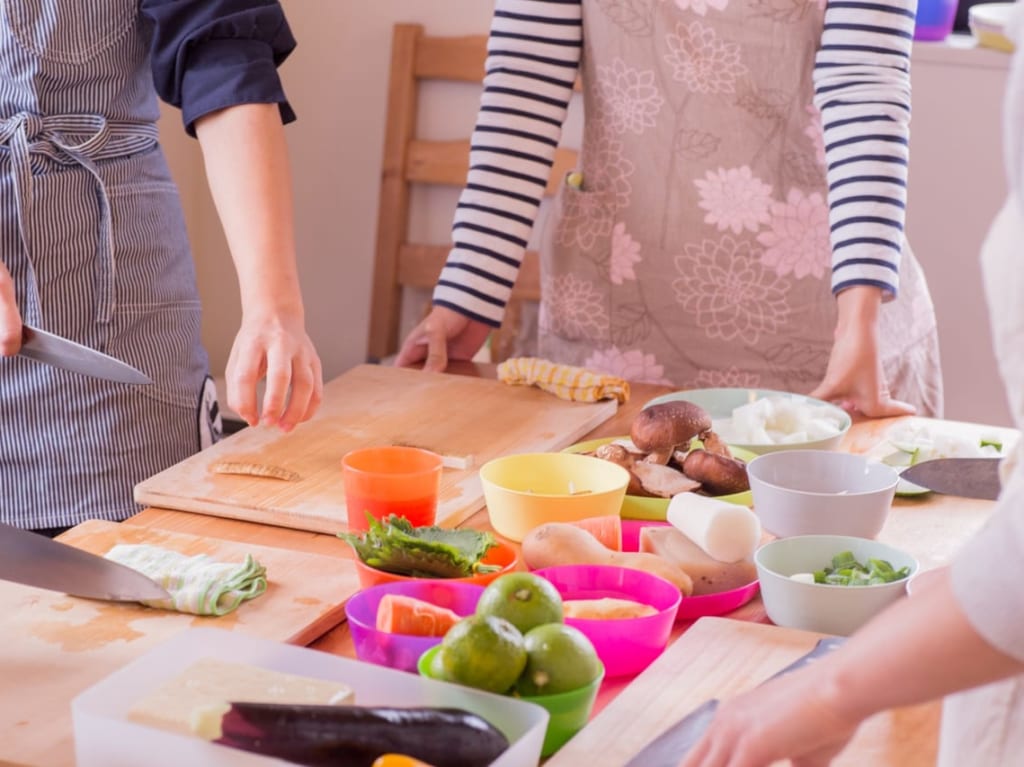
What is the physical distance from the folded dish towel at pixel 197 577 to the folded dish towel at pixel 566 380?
63 centimetres

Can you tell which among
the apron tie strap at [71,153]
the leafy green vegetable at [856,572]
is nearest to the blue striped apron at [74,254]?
the apron tie strap at [71,153]

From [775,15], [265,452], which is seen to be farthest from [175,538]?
[775,15]

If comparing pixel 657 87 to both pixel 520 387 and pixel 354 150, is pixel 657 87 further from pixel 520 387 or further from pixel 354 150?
pixel 354 150

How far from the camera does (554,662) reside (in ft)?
2.88

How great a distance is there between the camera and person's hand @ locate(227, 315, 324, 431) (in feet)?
4.11

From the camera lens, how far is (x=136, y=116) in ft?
5.15

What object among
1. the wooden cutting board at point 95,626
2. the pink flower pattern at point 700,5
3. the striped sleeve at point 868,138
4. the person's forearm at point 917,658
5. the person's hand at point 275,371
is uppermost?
the pink flower pattern at point 700,5

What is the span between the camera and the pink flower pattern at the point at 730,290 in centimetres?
187

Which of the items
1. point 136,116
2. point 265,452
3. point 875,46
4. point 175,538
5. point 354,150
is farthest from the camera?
point 354,150

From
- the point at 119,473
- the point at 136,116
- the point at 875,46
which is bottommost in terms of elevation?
the point at 119,473

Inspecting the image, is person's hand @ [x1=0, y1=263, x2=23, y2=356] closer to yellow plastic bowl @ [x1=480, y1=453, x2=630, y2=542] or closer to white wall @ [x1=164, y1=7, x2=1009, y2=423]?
yellow plastic bowl @ [x1=480, y1=453, x2=630, y2=542]

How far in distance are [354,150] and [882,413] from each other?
6.88 ft

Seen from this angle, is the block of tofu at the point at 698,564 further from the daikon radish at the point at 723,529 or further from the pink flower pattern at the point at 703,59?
the pink flower pattern at the point at 703,59

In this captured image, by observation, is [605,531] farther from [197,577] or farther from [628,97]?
[628,97]
